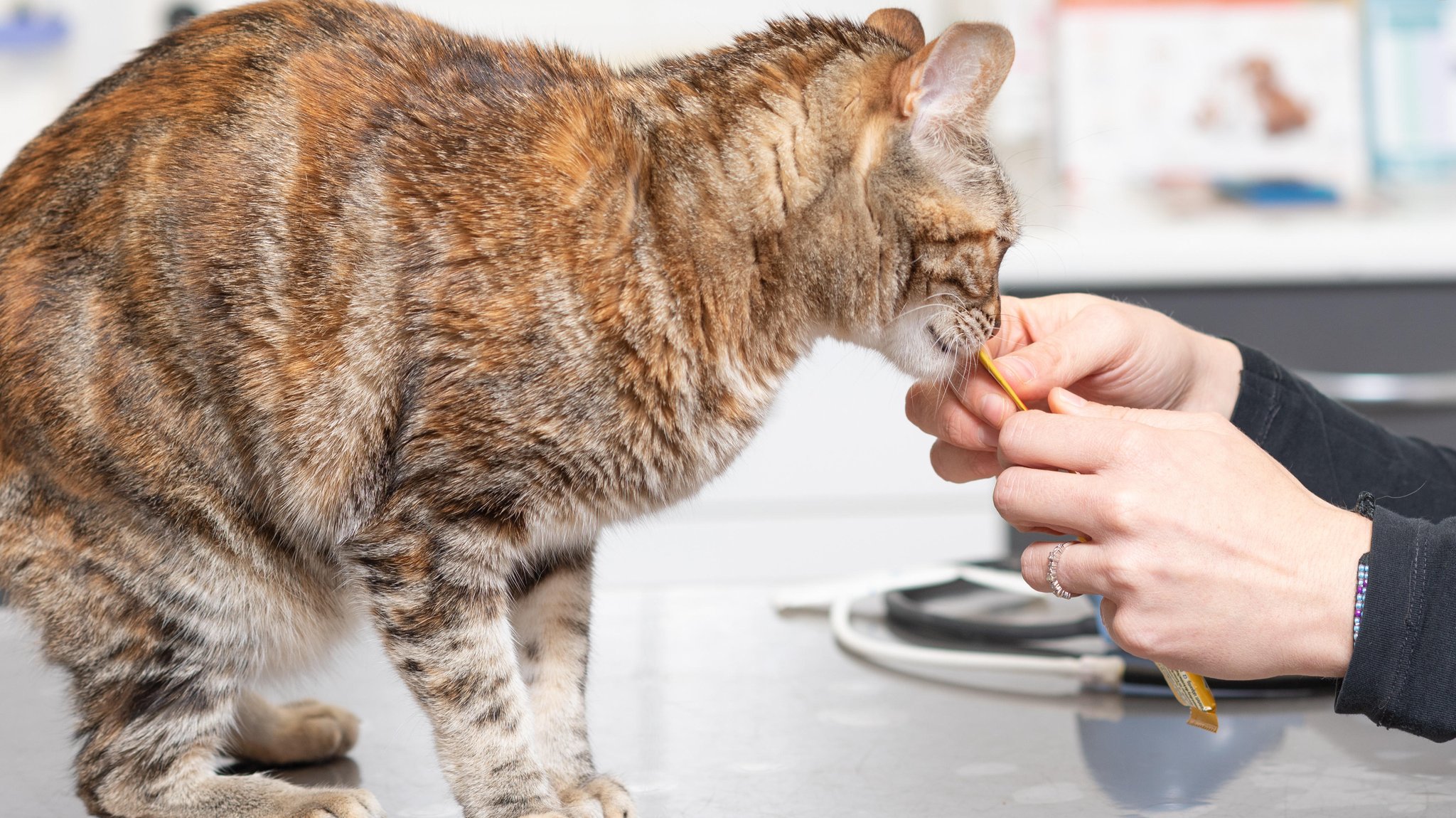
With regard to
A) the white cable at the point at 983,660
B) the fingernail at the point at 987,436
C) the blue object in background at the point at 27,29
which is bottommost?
the white cable at the point at 983,660

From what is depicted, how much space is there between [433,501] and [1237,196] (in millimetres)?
2321

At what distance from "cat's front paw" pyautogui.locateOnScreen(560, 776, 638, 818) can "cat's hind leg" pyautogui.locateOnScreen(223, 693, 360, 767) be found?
23cm

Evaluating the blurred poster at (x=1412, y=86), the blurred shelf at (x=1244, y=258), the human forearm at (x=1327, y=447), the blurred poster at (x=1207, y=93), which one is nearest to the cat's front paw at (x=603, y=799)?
the human forearm at (x=1327, y=447)

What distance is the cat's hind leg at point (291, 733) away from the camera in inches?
41.0

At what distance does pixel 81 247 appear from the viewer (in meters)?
0.93

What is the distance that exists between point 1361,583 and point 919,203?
420mm

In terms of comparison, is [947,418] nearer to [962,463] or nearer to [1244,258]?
[962,463]

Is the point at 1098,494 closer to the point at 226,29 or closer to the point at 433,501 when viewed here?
the point at 433,501

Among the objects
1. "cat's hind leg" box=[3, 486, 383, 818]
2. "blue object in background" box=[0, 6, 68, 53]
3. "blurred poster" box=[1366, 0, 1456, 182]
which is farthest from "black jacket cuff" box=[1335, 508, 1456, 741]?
"blue object in background" box=[0, 6, 68, 53]

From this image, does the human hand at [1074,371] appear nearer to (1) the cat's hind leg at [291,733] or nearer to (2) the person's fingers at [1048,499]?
(2) the person's fingers at [1048,499]

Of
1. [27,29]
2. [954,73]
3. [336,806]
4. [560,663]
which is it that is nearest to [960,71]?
[954,73]

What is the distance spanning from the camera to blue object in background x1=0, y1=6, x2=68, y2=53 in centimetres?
248

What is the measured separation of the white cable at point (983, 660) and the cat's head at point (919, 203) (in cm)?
28

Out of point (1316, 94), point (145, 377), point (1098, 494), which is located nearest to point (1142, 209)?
point (1316, 94)
